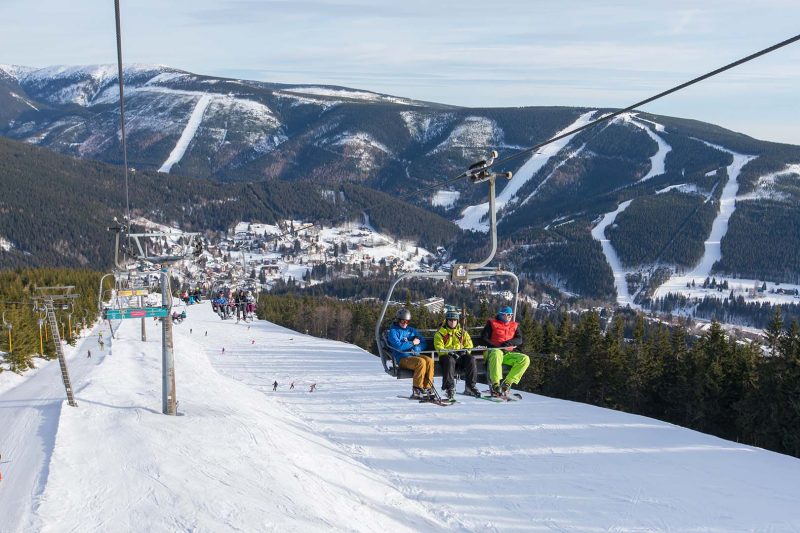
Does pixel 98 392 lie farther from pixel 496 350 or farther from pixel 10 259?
pixel 10 259

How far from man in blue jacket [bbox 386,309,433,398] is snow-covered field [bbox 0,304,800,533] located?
4035 millimetres

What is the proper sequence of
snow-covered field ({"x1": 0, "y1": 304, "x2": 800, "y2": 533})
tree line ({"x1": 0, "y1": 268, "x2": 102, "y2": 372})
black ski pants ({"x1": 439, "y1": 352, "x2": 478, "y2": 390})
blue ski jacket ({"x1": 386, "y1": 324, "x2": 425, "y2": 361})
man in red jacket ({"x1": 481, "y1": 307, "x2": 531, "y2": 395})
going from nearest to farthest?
1. man in red jacket ({"x1": 481, "y1": 307, "x2": 531, "y2": 395})
2. blue ski jacket ({"x1": 386, "y1": 324, "x2": 425, "y2": 361})
3. black ski pants ({"x1": 439, "y1": 352, "x2": 478, "y2": 390})
4. snow-covered field ({"x1": 0, "y1": 304, "x2": 800, "y2": 533})
5. tree line ({"x1": 0, "y1": 268, "x2": 102, "y2": 372})

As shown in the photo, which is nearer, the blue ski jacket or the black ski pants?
the blue ski jacket

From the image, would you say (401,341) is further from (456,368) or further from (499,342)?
(499,342)

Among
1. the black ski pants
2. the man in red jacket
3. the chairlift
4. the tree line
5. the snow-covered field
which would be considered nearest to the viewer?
the chairlift

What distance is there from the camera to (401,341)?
14.9 m

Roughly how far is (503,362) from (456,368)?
1.07 m

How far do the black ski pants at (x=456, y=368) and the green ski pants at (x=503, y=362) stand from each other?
1.08 ft

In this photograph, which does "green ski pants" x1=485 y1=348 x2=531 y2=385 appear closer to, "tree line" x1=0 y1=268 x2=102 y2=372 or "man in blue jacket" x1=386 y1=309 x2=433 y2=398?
"man in blue jacket" x1=386 y1=309 x2=433 y2=398

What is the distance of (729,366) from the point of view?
35.7 m

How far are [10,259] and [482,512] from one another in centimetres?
19152

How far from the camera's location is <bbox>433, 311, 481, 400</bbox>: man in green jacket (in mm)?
14914

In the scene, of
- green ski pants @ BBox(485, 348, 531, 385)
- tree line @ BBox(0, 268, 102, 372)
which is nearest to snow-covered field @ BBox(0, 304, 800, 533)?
green ski pants @ BBox(485, 348, 531, 385)

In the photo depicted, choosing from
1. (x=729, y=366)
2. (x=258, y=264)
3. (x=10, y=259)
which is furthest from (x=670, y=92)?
(x=10, y=259)
